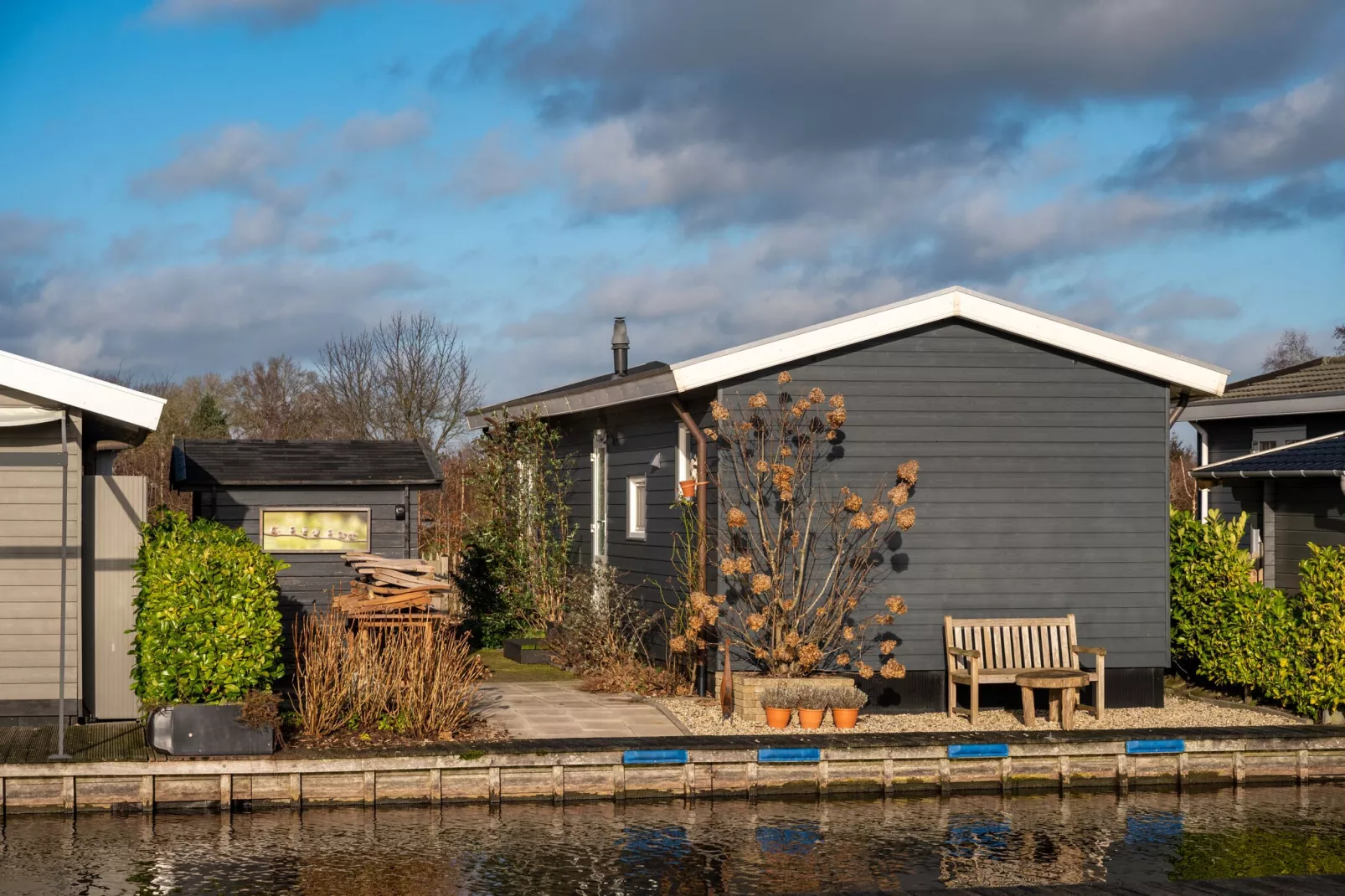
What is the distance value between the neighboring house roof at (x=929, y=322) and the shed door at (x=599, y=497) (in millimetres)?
2991

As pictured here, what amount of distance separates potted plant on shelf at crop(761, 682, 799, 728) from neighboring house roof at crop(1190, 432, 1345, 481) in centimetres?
582

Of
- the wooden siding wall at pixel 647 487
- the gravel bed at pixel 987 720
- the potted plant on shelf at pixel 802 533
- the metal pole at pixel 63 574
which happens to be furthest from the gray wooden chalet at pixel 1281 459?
the metal pole at pixel 63 574

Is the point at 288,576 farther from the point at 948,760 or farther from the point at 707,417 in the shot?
the point at 948,760

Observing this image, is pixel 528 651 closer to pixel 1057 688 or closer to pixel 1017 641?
pixel 1017 641

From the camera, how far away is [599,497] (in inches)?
661

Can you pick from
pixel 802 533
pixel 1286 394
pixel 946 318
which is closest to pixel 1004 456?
pixel 946 318

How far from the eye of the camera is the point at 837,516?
42.1ft

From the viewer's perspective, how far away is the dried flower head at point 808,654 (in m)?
12.0

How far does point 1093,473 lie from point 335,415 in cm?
2725

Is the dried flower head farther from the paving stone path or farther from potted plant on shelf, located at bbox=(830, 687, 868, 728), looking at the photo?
the paving stone path

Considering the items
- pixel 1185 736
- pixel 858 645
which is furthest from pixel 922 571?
pixel 1185 736

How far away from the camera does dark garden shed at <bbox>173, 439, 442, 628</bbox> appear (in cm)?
1641

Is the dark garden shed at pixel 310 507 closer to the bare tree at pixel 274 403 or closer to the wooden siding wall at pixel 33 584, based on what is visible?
the wooden siding wall at pixel 33 584

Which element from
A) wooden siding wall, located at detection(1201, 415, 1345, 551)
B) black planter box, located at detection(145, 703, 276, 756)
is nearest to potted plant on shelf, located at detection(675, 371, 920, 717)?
black planter box, located at detection(145, 703, 276, 756)
